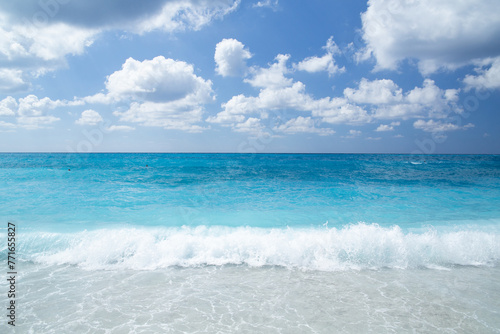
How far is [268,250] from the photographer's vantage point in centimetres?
880

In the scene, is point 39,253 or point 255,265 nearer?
point 255,265

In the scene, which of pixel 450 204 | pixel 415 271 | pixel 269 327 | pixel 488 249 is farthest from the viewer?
pixel 450 204

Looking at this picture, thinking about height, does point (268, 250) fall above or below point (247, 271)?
above

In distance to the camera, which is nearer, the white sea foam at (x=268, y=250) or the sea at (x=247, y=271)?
the sea at (x=247, y=271)

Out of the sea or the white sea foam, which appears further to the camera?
the white sea foam

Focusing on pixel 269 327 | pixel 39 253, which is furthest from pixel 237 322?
pixel 39 253

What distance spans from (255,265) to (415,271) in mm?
5037

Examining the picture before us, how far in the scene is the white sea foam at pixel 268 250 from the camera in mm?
8297

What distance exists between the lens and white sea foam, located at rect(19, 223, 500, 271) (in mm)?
8297

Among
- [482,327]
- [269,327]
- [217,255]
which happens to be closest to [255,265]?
[217,255]

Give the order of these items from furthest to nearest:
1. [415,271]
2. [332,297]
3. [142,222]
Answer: [142,222] < [415,271] < [332,297]

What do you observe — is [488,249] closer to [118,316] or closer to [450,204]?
[450,204]

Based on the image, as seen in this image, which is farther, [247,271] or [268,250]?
[268,250]

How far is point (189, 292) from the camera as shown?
6.48m
